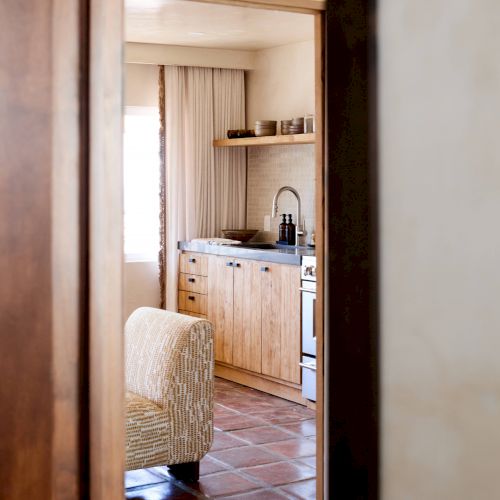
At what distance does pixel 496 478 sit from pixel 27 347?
1101 millimetres

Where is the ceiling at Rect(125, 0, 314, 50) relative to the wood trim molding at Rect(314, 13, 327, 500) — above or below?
above

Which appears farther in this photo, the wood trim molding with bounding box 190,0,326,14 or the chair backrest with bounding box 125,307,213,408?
the chair backrest with bounding box 125,307,213,408

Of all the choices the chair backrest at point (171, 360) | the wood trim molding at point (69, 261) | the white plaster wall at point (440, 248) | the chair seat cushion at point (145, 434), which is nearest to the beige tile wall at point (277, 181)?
the chair backrest at point (171, 360)

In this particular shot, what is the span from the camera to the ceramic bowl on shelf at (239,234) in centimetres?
700

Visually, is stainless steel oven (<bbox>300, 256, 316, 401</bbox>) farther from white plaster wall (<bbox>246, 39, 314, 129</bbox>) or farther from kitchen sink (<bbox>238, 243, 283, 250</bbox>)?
white plaster wall (<bbox>246, 39, 314, 129</bbox>)

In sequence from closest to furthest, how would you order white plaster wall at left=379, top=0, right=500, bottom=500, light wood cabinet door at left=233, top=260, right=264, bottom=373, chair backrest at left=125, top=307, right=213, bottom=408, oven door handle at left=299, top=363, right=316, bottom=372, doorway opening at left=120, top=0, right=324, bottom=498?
1. white plaster wall at left=379, top=0, right=500, bottom=500
2. chair backrest at left=125, top=307, right=213, bottom=408
3. doorway opening at left=120, top=0, right=324, bottom=498
4. oven door handle at left=299, top=363, right=316, bottom=372
5. light wood cabinet door at left=233, top=260, right=264, bottom=373

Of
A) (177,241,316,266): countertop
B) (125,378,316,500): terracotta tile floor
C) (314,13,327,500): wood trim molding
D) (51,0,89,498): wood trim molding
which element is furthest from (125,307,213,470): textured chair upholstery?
(51,0,89,498): wood trim molding

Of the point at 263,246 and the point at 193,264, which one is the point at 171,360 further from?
the point at 263,246

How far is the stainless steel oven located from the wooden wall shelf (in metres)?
1.11

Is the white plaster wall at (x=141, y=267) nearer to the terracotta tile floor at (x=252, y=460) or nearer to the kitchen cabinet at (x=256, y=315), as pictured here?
the kitchen cabinet at (x=256, y=315)

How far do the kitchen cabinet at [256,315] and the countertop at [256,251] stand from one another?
0.13ft

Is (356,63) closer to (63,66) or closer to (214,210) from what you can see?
(63,66)

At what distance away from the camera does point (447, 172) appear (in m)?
2.02

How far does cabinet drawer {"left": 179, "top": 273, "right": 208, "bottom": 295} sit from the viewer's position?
6602 mm
